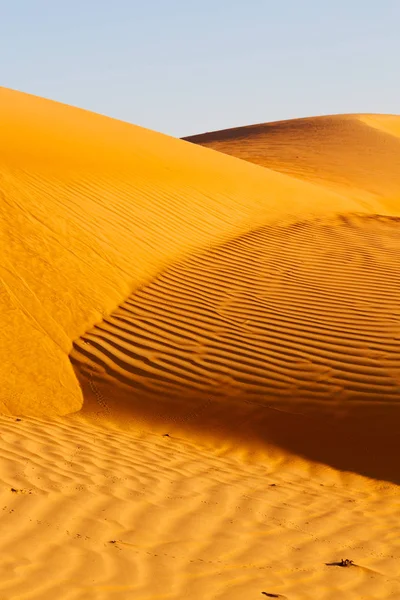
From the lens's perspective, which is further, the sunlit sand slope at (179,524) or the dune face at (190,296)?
the dune face at (190,296)

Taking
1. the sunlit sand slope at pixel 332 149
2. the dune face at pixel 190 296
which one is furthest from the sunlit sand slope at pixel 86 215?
the sunlit sand slope at pixel 332 149

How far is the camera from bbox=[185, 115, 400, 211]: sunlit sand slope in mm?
22281

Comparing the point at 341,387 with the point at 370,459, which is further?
the point at 341,387

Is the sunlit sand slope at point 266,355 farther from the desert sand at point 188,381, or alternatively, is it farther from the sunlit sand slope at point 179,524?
the sunlit sand slope at point 179,524

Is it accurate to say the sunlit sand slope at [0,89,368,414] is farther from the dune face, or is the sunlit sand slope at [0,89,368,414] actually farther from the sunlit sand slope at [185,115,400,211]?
the sunlit sand slope at [185,115,400,211]

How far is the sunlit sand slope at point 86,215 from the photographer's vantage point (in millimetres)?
8359

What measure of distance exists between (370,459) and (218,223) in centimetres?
676

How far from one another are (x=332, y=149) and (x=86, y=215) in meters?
17.1

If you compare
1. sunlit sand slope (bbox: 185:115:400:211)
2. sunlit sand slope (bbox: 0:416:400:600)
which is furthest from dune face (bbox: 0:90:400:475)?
sunlit sand slope (bbox: 185:115:400:211)

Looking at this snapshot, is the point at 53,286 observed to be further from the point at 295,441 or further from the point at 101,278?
the point at 295,441

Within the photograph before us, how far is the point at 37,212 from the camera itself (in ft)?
35.3

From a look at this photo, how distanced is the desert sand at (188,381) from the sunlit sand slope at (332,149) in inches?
267

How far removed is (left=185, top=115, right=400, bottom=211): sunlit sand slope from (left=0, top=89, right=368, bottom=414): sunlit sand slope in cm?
432

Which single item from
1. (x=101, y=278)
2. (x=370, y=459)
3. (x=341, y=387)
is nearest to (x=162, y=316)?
(x=101, y=278)
